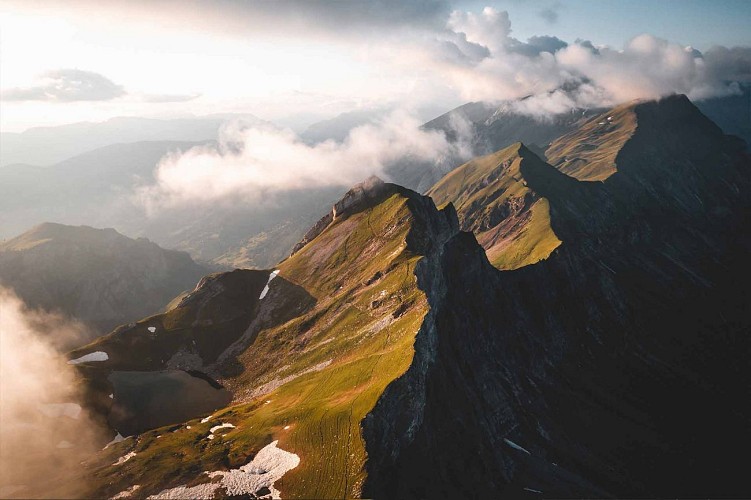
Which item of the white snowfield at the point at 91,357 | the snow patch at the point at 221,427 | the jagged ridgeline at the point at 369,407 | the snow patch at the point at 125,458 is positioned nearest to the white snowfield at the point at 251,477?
the jagged ridgeline at the point at 369,407

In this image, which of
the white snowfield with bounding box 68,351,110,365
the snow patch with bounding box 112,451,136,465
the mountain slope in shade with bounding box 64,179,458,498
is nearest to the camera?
the mountain slope in shade with bounding box 64,179,458,498

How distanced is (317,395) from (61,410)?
221 ft

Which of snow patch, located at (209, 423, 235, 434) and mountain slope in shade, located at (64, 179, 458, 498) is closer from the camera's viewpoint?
mountain slope in shade, located at (64, 179, 458, 498)

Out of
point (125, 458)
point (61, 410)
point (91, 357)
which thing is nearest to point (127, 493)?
point (125, 458)

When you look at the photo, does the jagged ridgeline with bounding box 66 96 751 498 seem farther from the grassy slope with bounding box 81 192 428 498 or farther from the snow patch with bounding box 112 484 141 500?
the snow patch with bounding box 112 484 141 500

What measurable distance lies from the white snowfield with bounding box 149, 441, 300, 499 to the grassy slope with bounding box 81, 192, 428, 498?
6.46 feet

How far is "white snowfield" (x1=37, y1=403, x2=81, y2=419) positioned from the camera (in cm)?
11400

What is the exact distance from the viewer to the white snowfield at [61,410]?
114000 millimetres

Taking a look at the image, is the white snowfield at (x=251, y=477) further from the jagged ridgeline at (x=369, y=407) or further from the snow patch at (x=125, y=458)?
the snow patch at (x=125, y=458)

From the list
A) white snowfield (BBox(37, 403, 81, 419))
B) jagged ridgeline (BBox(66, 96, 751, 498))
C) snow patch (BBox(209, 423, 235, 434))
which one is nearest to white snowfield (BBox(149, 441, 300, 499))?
jagged ridgeline (BBox(66, 96, 751, 498))

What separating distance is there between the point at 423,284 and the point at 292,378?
51702 mm

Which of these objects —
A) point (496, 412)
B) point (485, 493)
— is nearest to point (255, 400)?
point (485, 493)

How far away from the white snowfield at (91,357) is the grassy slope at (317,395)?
4593cm

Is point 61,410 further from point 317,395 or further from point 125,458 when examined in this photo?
point 317,395
